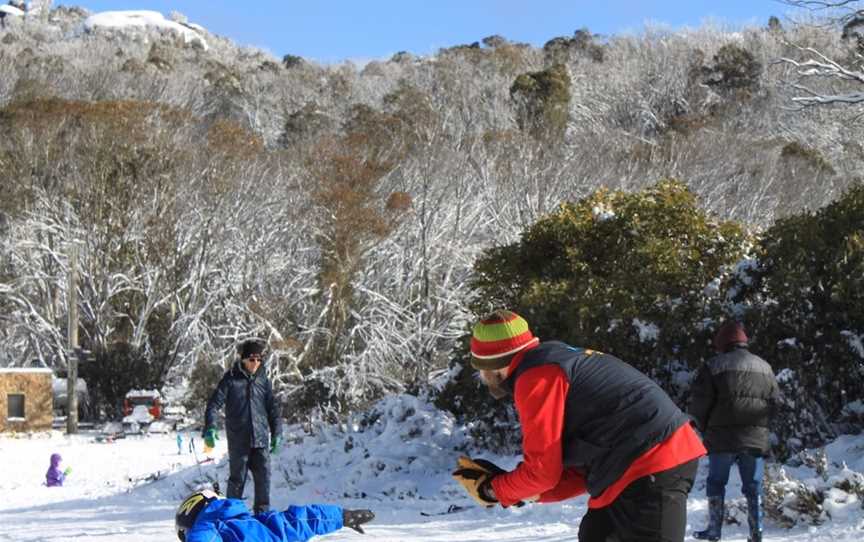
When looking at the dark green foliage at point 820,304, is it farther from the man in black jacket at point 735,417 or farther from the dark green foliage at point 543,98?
the dark green foliage at point 543,98

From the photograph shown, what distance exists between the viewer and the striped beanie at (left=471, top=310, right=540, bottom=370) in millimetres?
4043

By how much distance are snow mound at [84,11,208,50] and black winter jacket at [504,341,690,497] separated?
4664 inches

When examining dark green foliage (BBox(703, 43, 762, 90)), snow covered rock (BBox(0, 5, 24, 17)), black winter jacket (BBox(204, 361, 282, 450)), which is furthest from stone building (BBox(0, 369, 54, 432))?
snow covered rock (BBox(0, 5, 24, 17))

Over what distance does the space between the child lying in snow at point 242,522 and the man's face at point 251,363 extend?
155 inches

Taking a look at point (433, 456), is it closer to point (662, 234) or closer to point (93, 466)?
point (662, 234)

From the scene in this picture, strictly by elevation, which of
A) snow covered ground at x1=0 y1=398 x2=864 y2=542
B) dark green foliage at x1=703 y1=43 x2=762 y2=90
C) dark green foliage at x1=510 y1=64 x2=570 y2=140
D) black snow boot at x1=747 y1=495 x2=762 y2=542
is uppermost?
dark green foliage at x1=703 y1=43 x2=762 y2=90

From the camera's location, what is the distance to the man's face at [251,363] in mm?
9281

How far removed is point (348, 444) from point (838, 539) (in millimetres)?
6729

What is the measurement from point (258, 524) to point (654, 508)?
2053 millimetres

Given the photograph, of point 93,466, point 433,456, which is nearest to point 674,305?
point 433,456

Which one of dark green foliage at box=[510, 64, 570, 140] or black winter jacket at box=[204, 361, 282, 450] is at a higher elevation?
dark green foliage at box=[510, 64, 570, 140]

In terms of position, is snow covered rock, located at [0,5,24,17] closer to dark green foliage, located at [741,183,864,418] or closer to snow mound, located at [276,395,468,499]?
snow mound, located at [276,395,468,499]

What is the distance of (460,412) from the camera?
12500 mm

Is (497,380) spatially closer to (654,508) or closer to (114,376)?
(654,508)
